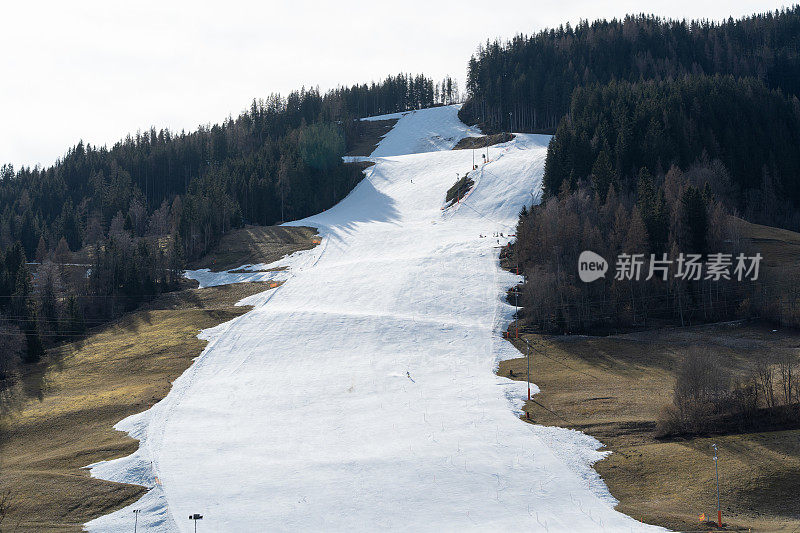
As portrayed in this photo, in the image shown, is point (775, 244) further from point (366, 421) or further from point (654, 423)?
point (366, 421)

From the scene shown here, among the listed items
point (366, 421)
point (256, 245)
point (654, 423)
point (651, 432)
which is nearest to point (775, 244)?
point (654, 423)

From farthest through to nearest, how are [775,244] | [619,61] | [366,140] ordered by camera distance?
[366,140], [619,61], [775,244]

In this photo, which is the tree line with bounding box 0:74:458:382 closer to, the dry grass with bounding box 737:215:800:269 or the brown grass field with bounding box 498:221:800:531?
the brown grass field with bounding box 498:221:800:531

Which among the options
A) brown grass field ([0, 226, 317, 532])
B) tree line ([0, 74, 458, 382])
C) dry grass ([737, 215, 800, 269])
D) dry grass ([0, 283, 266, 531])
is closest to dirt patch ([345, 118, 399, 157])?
tree line ([0, 74, 458, 382])

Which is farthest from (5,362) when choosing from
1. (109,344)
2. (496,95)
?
(496,95)

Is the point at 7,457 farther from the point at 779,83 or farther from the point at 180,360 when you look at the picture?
the point at 779,83

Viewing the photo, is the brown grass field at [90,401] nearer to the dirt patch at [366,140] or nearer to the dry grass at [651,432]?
the dry grass at [651,432]

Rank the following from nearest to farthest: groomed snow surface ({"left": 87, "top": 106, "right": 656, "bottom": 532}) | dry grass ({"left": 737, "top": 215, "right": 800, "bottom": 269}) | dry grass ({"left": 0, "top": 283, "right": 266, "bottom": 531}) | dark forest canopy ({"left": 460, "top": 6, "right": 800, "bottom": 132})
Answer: groomed snow surface ({"left": 87, "top": 106, "right": 656, "bottom": 532}), dry grass ({"left": 0, "top": 283, "right": 266, "bottom": 531}), dry grass ({"left": 737, "top": 215, "right": 800, "bottom": 269}), dark forest canopy ({"left": 460, "top": 6, "right": 800, "bottom": 132})
